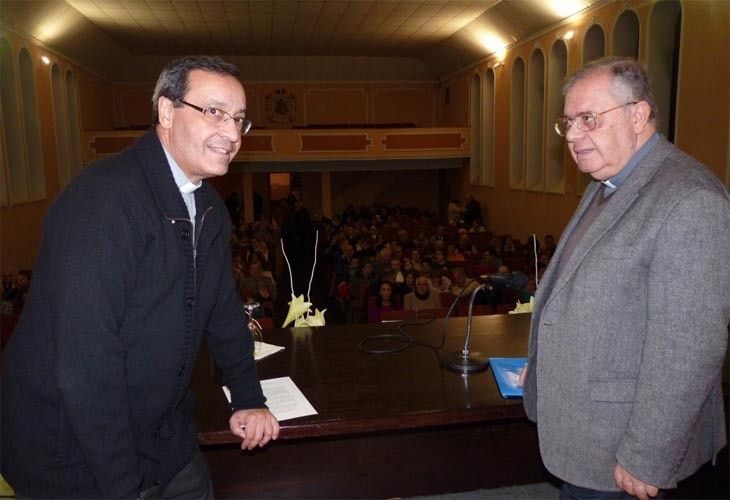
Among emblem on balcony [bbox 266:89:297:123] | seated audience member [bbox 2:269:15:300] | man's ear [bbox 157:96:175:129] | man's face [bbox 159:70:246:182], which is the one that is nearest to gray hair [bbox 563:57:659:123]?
man's face [bbox 159:70:246:182]

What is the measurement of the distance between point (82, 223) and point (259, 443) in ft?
2.90

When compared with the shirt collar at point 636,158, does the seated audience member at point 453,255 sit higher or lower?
lower

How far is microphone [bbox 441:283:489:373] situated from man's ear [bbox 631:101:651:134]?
2.77ft

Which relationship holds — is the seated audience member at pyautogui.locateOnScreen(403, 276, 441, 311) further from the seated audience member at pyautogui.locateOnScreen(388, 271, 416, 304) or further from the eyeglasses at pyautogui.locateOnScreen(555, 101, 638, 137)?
the eyeglasses at pyautogui.locateOnScreen(555, 101, 638, 137)

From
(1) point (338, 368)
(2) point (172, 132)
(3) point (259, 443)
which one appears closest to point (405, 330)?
(1) point (338, 368)

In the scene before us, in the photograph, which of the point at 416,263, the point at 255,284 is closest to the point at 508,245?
the point at 416,263

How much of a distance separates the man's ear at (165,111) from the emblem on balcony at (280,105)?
54.9 ft

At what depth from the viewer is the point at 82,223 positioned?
3.85ft

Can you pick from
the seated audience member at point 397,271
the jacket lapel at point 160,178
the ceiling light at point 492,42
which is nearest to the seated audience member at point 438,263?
the seated audience member at point 397,271

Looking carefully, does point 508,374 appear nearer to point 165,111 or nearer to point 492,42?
point 165,111

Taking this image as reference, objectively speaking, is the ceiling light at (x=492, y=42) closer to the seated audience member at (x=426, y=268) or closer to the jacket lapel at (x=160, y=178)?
the seated audience member at (x=426, y=268)

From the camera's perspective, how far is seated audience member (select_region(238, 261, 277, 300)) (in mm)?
6410

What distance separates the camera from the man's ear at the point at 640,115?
1.58 m

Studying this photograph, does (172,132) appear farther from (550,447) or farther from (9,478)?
(550,447)
